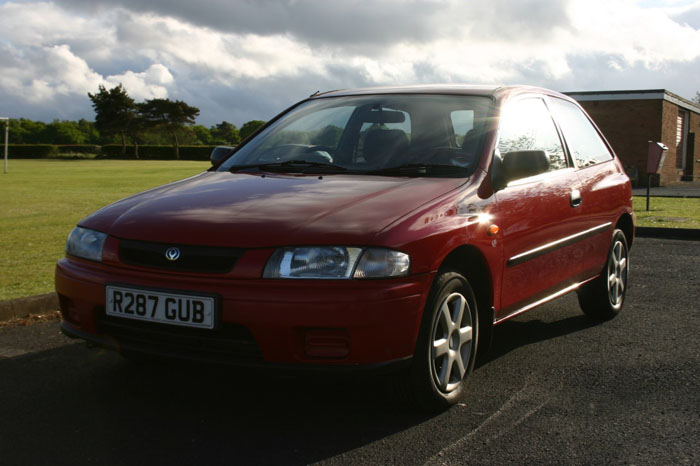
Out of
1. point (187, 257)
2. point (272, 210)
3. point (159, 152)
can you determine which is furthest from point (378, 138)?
point (159, 152)

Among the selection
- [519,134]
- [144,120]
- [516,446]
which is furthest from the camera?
[144,120]

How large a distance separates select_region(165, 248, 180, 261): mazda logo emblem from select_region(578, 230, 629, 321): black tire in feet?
11.0

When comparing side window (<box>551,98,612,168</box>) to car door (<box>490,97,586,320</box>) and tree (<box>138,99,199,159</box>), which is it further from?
tree (<box>138,99,199,159</box>)

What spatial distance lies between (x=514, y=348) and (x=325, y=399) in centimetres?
159

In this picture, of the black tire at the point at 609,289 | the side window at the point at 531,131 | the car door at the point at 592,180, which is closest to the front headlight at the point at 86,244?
the side window at the point at 531,131

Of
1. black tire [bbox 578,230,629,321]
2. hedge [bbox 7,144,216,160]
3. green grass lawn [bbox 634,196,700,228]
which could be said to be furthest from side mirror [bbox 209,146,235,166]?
hedge [bbox 7,144,216,160]

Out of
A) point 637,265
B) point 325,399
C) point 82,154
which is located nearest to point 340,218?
point 325,399

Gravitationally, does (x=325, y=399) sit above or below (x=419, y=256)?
below

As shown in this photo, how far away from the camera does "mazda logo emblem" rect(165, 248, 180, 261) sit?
3.28 meters

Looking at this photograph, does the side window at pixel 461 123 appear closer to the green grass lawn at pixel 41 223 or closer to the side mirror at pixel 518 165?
the side mirror at pixel 518 165

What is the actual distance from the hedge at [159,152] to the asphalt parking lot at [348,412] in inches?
3302

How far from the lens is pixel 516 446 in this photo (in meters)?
3.19

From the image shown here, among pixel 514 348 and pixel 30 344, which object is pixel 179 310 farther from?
pixel 514 348

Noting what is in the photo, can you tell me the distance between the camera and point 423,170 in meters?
4.03
